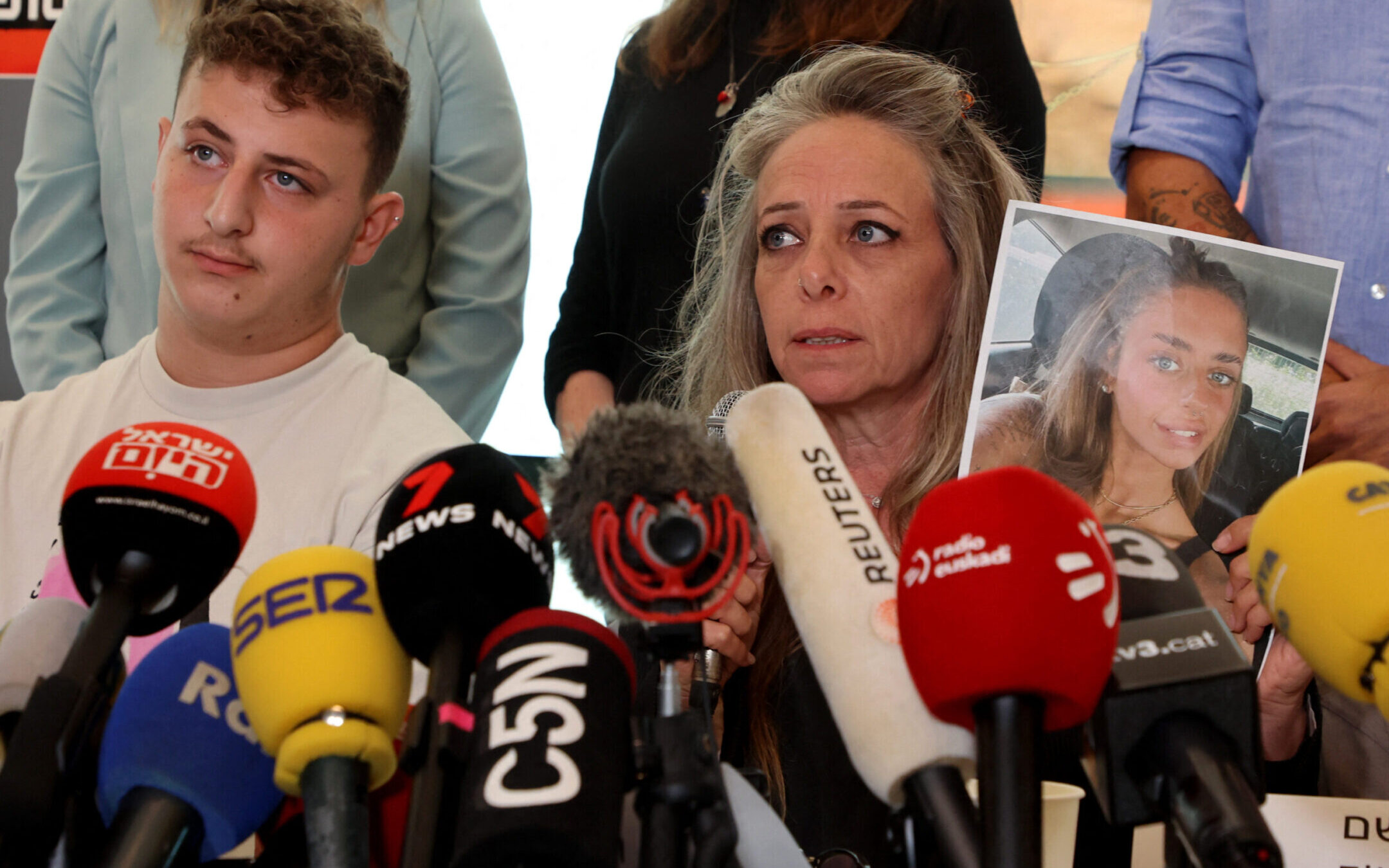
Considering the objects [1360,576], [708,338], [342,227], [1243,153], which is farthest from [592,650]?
[1243,153]

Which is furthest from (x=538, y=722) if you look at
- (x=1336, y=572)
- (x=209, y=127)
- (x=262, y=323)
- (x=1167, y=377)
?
(x=209, y=127)

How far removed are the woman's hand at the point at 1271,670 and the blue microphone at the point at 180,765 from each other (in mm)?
1081

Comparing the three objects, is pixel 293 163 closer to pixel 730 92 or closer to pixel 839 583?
pixel 730 92

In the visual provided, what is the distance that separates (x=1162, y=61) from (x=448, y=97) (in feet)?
4.13

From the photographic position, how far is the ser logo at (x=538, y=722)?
63 centimetres

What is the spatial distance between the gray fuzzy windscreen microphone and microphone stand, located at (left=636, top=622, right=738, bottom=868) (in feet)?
0.08

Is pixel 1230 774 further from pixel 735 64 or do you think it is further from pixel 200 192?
pixel 735 64

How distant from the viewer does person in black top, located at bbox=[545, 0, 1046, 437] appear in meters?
2.02

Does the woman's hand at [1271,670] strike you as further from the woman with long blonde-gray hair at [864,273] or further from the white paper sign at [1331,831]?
the woman with long blonde-gray hair at [864,273]

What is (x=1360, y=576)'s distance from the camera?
0.74 metres

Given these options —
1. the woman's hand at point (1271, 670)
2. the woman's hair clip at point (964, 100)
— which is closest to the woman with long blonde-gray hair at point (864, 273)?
the woman's hair clip at point (964, 100)

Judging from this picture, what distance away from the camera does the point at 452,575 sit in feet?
2.44

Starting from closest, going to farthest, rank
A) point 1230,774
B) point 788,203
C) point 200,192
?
point 1230,774 < point 200,192 < point 788,203

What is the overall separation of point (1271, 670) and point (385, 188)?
1.58m
